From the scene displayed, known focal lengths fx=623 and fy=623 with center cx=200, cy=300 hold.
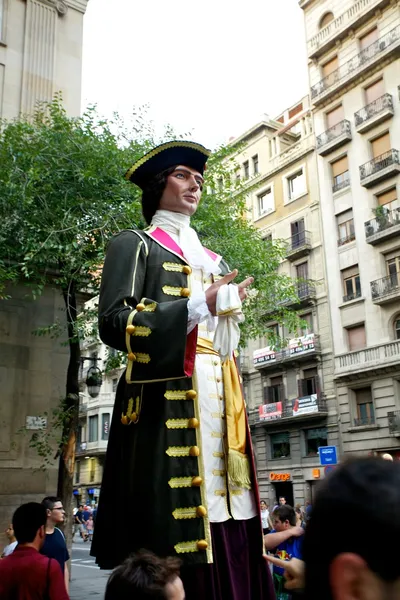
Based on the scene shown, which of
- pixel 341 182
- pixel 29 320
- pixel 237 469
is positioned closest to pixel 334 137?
pixel 341 182

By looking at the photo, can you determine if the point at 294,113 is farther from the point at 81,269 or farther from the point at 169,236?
the point at 169,236

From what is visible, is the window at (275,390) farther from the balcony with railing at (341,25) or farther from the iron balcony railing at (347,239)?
the balcony with railing at (341,25)

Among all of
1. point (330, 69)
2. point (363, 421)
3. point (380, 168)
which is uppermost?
point (330, 69)

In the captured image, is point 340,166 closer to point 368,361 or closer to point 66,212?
point 368,361

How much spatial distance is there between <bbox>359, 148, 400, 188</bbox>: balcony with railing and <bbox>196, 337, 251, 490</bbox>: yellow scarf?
28827mm

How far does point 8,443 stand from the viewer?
12.6 m

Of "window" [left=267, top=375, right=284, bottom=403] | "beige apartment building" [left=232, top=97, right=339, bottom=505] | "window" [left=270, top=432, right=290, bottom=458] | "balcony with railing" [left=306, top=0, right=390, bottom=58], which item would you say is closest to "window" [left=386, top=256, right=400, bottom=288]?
"beige apartment building" [left=232, top=97, right=339, bottom=505]

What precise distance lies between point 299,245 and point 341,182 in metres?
4.23

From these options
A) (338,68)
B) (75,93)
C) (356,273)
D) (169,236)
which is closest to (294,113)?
(338,68)

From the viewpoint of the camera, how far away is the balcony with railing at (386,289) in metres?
29.2

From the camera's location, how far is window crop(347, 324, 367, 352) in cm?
3134

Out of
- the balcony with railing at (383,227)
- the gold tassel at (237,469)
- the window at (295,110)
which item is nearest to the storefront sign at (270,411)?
the balcony with railing at (383,227)

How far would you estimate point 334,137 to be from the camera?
33.9 metres

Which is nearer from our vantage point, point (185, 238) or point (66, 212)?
point (185, 238)
